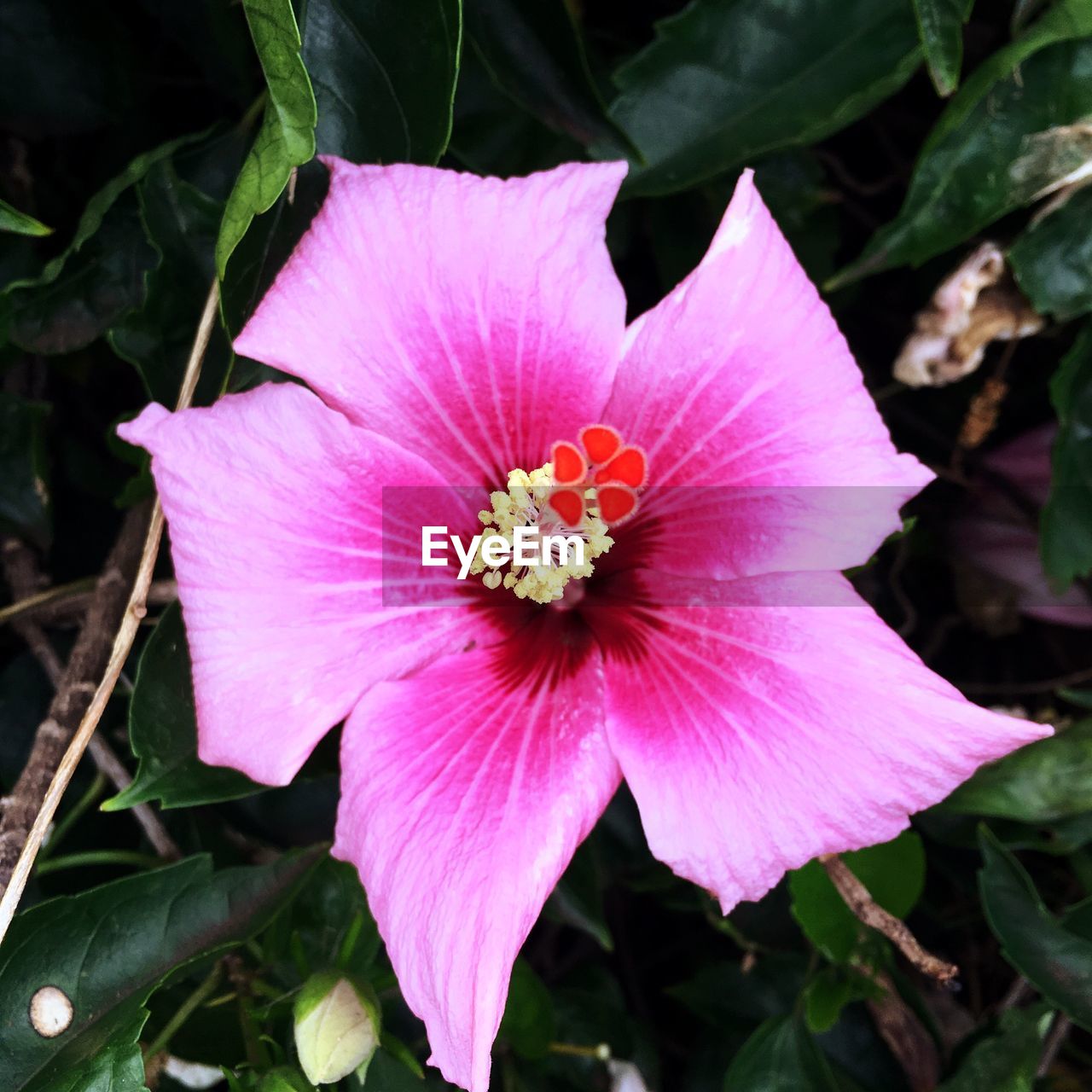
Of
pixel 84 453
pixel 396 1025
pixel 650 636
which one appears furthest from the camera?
pixel 84 453

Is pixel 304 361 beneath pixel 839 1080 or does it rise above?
above

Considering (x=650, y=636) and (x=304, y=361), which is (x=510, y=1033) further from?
(x=304, y=361)

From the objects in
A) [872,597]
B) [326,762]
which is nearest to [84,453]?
[326,762]

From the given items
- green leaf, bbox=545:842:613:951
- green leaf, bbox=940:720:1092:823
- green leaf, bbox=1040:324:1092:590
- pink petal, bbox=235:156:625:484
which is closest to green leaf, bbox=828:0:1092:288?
green leaf, bbox=1040:324:1092:590

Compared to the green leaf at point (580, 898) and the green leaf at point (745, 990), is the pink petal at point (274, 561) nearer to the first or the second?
the green leaf at point (580, 898)

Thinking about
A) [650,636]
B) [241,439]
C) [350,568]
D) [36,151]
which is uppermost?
[36,151]

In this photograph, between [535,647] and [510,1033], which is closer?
[535,647]
